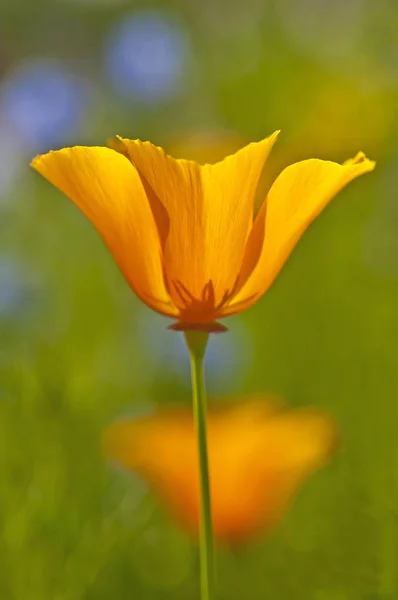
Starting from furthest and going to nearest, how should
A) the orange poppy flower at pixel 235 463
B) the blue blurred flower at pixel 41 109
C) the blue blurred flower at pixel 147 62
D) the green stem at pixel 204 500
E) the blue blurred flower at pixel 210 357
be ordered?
the blue blurred flower at pixel 147 62 → the blue blurred flower at pixel 41 109 → the blue blurred flower at pixel 210 357 → the orange poppy flower at pixel 235 463 → the green stem at pixel 204 500

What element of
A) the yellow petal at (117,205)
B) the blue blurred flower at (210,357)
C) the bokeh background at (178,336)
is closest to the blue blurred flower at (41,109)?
the bokeh background at (178,336)

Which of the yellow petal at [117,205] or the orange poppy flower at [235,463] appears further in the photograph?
the orange poppy flower at [235,463]

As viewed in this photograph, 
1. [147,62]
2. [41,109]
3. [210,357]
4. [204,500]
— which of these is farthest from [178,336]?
[204,500]

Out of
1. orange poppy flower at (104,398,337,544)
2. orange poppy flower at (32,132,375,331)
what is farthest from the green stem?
orange poppy flower at (104,398,337,544)

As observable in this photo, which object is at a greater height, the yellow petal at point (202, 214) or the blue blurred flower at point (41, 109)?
the blue blurred flower at point (41, 109)

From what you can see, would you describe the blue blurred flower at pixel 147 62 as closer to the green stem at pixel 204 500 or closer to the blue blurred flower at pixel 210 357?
the blue blurred flower at pixel 210 357

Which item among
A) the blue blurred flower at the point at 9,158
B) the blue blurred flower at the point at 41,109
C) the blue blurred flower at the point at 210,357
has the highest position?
the blue blurred flower at the point at 41,109

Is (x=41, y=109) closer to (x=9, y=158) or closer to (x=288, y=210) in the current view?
(x=9, y=158)

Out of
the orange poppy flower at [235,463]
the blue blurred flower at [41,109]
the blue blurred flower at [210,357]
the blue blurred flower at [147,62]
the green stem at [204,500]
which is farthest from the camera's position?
the blue blurred flower at [147,62]
